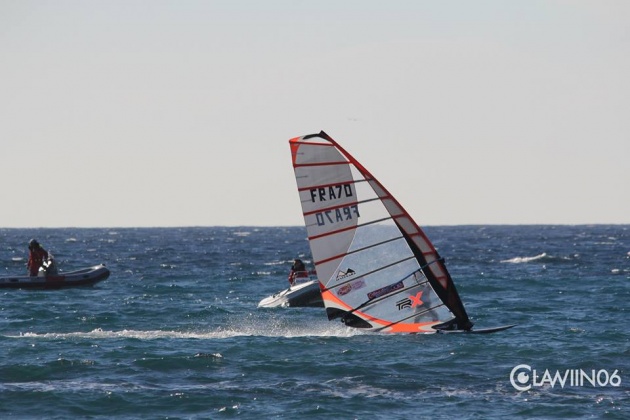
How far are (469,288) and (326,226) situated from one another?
804 inches

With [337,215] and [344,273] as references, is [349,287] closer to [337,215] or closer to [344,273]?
[344,273]

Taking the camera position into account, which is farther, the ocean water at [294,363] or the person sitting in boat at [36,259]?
the person sitting in boat at [36,259]

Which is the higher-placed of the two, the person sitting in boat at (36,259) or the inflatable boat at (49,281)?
the person sitting in boat at (36,259)

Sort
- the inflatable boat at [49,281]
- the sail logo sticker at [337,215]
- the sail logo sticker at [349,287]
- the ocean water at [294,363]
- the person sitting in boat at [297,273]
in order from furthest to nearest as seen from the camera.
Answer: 1. the inflatable boat at [49,281]
2. the person sitting in boat at [297,273]
3. the sail logo sticker at [349,287]
4. the sail logo sticker at [337,215]
5. the ocean water at [294,363]

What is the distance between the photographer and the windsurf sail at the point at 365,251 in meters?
18.3

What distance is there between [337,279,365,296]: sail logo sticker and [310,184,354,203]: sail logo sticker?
1.88 m

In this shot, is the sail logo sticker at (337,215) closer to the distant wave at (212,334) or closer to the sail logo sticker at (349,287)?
the sail logo sticker at (349,287)

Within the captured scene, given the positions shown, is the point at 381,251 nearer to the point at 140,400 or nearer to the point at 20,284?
the point at 140,400

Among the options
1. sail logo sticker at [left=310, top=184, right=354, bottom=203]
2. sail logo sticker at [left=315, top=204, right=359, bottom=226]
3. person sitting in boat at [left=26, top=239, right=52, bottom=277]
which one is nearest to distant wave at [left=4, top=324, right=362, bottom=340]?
sail logo sticker at [left=315, top=204, right=359, bottom=226]

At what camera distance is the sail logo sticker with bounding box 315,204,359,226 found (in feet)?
60.8

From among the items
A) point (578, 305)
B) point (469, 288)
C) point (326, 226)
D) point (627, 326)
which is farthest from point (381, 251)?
point (469, 288)

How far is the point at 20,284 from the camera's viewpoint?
35969 mm

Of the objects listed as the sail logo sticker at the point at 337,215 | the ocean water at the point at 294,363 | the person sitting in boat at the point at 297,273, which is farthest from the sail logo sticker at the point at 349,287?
the person sitting in boat at the point at 297,273

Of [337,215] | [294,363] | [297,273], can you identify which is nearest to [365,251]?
[337,215]
